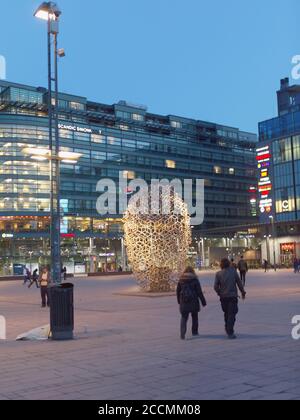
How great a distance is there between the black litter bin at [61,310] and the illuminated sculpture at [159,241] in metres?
12.6

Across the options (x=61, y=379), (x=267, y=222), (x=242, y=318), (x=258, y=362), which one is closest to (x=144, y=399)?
(x=61, y=379)

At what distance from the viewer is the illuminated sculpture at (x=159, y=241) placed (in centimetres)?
2384

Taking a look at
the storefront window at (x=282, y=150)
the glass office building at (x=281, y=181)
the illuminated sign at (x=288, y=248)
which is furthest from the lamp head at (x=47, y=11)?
the storefront window at (x=282, y=150)

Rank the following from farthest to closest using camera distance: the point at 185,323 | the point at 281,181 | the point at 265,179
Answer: the point at 265,179, the point at 281,181, the point at 185,323

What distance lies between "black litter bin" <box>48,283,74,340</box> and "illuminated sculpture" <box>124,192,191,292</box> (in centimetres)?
1260

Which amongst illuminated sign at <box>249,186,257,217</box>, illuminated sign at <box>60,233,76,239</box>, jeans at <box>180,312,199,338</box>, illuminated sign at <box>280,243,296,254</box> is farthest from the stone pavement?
illuminated sign at <box>249,186,257,217</box>

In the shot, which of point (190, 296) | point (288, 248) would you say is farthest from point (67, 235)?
point (190, 296)

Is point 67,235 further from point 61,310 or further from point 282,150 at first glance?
point 61,310

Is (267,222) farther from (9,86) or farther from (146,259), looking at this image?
(146,259)

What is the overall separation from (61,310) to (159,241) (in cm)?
1286

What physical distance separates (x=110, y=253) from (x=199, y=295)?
79.2 metres

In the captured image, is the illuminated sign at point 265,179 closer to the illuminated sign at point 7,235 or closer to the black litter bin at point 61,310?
the illuminated sign at point 7,235

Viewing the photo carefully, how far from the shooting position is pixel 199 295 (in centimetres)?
1108

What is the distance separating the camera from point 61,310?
11.2 meters
